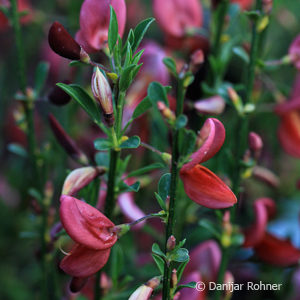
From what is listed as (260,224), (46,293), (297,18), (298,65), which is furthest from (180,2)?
(297,18)

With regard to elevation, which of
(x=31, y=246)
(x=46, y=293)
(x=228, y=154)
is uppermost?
(x=228, y=154)

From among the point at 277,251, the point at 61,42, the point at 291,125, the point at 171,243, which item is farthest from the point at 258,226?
the point at 61,42

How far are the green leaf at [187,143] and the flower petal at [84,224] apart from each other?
99 mm

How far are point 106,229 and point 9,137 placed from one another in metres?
0.74

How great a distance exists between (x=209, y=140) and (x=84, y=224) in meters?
0.14

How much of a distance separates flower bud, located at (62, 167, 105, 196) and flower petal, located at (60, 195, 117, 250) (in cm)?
5

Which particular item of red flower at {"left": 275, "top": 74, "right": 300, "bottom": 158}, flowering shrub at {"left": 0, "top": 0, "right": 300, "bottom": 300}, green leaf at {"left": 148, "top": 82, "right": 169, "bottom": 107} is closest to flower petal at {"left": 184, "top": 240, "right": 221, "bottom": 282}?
flowering shrub at {"left": 0, "top": 0, "right": 300, "bottom": 300}

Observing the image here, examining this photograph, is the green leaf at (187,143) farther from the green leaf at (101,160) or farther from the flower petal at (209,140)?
the green leaf at (101,160)

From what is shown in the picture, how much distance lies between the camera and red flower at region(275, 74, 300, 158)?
0.80 m

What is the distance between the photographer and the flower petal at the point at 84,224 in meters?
0.45

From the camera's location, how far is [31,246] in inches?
43.6

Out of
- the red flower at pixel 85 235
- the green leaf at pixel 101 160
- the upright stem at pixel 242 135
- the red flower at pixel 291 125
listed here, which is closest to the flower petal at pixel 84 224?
the red flower at pixel 85 235

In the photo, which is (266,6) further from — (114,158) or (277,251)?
(277,251)

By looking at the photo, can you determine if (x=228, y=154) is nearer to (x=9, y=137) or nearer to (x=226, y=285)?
(x=226, y=285)
